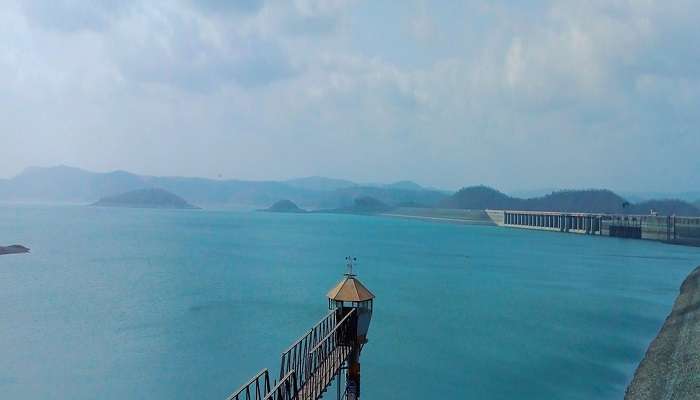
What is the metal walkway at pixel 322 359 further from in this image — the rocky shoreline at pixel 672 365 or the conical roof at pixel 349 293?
the rocky shoreline at pixel 672 365

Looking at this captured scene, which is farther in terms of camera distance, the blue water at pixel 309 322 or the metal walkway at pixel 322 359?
the blue water at pixel 309 322

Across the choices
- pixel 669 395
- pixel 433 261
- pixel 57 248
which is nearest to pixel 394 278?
pixel 433 261

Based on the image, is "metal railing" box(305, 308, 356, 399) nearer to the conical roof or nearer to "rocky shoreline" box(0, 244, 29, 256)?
the conical roof

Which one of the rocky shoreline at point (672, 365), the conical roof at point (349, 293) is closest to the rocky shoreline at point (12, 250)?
the conical roof at point (349, 293)

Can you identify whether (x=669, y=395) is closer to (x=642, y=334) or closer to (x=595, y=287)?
(x=642, y=334)

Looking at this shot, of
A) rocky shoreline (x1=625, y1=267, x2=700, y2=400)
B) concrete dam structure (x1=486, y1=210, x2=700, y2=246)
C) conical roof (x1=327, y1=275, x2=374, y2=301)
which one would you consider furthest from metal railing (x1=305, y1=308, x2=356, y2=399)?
concrete dam structure (x1=486, y1=210, x2=700, y2=246)

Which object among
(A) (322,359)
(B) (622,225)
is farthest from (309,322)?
(B) (622,225)

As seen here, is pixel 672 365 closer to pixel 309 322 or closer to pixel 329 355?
pixel 329 355

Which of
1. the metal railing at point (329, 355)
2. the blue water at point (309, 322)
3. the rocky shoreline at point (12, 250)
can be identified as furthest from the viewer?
the rocky shoreline at point (12, 250)
